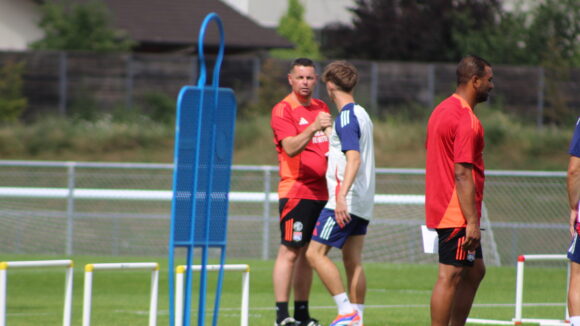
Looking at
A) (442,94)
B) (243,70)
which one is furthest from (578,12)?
(243,70)

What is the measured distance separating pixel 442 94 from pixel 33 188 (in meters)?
17.2

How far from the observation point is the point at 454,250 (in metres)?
8.05

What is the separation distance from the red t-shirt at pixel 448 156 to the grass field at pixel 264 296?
2545 mm

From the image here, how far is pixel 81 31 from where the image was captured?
1421 inches

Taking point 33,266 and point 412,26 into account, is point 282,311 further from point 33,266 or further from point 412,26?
point 412,26

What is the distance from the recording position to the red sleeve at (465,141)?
7879 mm

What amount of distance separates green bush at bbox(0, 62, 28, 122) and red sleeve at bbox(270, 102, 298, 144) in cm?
2411

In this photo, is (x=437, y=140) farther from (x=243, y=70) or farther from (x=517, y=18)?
(x=517, y=18)

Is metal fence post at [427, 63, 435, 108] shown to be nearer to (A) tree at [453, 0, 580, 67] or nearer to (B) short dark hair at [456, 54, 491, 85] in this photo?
(A) tree at [453, 0, 580, 67]

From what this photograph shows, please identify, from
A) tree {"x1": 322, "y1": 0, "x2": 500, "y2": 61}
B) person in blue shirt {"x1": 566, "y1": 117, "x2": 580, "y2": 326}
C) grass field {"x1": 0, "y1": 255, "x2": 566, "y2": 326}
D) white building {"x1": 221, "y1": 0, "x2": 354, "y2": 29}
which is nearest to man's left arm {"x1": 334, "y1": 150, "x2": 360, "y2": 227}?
person in blue shirt {"x1": 566, "y1": 117, "x2": 580, "y2": 326}

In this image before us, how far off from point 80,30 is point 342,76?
2798 centimetres

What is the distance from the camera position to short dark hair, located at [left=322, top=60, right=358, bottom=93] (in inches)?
362

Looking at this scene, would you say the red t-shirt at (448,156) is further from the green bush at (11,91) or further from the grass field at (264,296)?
the green bush at (11,91)

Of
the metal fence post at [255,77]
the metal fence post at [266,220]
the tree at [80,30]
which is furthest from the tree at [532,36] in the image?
the metal fence post at [266,220]
